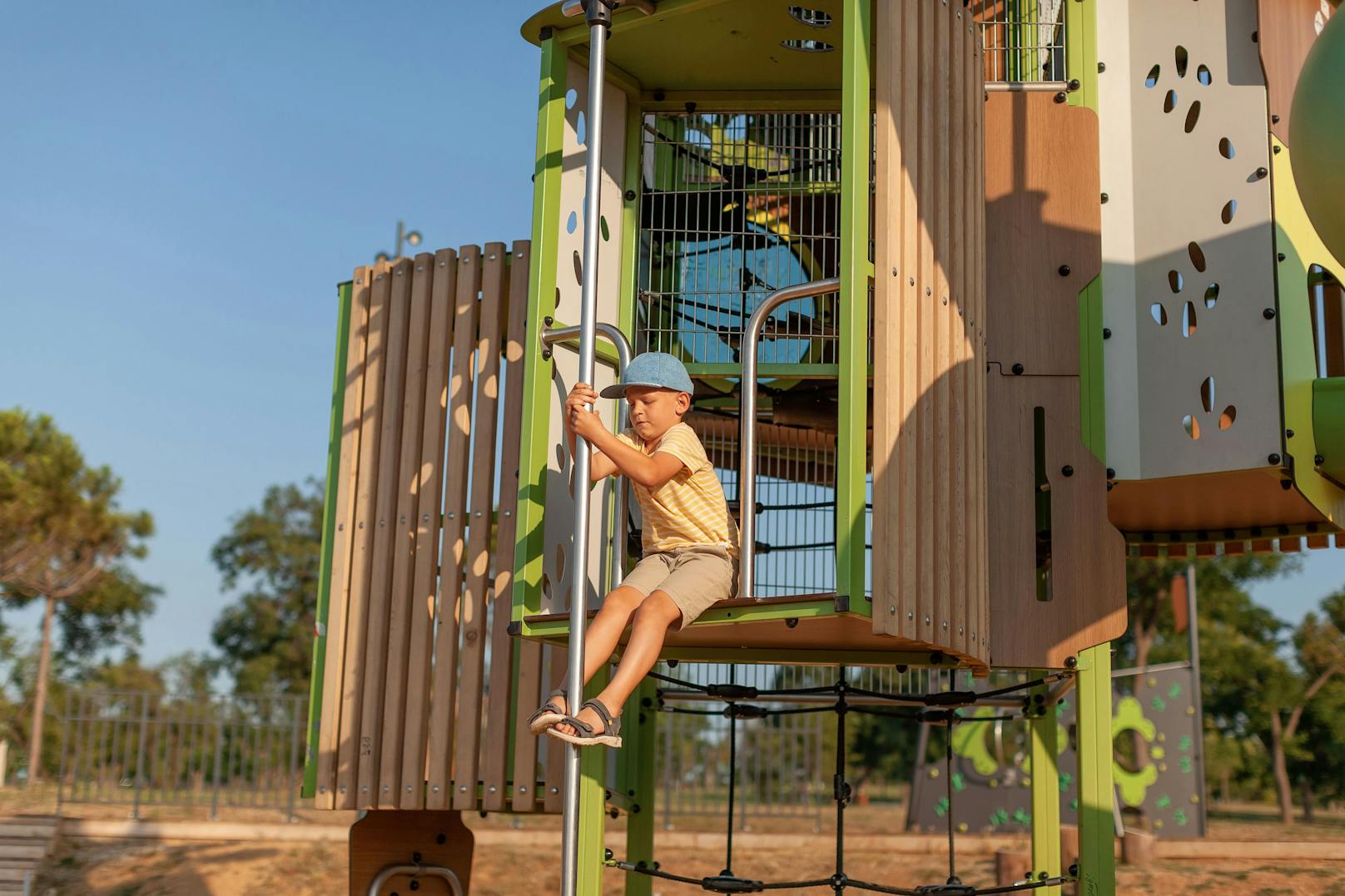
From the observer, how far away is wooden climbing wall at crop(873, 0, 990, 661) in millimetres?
5277

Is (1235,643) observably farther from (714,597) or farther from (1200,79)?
(714,597)

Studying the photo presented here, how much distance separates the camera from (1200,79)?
24.0ft

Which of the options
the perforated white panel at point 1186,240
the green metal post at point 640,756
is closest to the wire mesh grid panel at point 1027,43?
the perforated white panel at point 1186,240

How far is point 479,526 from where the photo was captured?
7461 millimetres

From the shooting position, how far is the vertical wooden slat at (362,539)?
24.4 ft

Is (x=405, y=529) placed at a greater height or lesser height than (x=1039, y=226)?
lesser

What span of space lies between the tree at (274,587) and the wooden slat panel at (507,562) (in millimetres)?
30664

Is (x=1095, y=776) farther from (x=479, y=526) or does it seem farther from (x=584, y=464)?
(x=479, y=526)

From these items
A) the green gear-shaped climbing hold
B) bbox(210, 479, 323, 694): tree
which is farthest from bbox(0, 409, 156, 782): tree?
the green gear-shaped climbing hold

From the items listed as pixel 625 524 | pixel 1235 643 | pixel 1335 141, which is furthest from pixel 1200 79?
pixel 1235 643

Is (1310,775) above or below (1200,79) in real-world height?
below

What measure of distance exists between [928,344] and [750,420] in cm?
79

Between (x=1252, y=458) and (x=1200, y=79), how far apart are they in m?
2.01

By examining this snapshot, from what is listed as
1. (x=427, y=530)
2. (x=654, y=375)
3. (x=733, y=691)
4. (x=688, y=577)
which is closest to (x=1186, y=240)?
(x=654, y=375)
